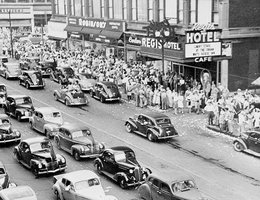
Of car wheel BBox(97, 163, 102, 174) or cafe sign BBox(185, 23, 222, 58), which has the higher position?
cafe sign BBox(185, 23, 222, 58)

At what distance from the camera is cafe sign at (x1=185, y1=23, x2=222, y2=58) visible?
38844 mm

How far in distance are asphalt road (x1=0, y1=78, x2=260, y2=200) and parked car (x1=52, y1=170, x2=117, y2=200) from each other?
3.22 ft

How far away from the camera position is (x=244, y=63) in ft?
139

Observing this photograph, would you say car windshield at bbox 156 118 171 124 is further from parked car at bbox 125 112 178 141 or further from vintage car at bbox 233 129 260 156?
vintage car at bbox 233 129 260 156

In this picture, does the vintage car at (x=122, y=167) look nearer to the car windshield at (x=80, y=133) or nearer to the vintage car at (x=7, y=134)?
the car windshield at (x=80, y=133)

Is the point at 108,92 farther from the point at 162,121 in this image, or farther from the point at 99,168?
the point at 99,168

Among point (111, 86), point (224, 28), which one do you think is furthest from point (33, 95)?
point (224, 28)

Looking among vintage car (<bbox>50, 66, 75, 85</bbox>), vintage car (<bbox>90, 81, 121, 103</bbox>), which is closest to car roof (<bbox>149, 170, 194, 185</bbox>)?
vintage car (<bbox>90, 81, 121, 103</bbox>)

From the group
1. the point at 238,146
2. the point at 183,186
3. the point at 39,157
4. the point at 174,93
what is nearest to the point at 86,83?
the point at 174,93

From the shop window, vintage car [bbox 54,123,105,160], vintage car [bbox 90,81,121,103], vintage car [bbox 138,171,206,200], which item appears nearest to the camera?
vintage car [bbox 138,171,206,200]

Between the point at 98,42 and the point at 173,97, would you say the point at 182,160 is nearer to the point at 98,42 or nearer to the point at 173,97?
the point at 173,97

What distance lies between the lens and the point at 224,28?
4116cm

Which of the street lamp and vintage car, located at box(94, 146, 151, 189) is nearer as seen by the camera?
vintage car, located at box(94, 146, 151, 189)

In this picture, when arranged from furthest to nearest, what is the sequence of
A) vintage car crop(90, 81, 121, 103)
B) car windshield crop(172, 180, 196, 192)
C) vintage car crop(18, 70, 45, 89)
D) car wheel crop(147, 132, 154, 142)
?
vintage car crop(18, 70, 45, 89), vintage car crop(90, 81, 121, 103), car wheel crop(147, 132, 154, 142), car windshield crop(172, 180, 196, 192)
